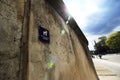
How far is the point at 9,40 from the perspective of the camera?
1.42 metres

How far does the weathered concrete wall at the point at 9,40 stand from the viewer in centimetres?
135

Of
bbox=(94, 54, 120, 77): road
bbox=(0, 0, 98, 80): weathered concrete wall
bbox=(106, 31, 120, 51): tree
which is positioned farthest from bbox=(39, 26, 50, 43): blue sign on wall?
bbox=(106, 31, 120, 51): tree

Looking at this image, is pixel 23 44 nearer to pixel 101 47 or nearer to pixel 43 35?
pixel 43 35

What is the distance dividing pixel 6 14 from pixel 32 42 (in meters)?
0.43

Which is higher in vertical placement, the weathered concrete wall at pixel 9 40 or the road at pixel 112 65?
the weathered concrete wall at pixel 9 40

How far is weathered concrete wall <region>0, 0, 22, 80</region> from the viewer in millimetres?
1352

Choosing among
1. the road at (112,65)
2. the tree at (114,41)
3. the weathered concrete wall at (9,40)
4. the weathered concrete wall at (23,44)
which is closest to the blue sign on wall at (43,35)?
the weathered concrete wall at (23,44)

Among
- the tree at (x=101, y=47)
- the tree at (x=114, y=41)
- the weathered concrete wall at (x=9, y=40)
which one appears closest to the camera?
the weathered concrete wall at (x=9, y=40)

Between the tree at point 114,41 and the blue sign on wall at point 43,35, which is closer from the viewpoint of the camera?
the blue sign on wall at point 43,35

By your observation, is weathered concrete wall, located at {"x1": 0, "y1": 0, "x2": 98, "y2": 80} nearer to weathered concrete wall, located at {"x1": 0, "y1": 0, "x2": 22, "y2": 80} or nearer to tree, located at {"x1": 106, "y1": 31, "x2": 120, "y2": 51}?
weathered concrete wall, located at {"x1": 0, "y1": 0, "x2": 22, "y2": 80}

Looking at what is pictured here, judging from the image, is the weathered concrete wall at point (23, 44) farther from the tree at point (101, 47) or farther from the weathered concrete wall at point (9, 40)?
the tree at point (101, 47)

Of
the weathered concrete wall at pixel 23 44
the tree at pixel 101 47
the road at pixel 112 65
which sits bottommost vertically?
the road at pixel 112 65

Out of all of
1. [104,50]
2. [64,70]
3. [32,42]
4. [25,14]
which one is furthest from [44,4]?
[104,50]

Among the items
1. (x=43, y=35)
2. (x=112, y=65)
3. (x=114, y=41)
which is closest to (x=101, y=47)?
(x=114, y=41)
